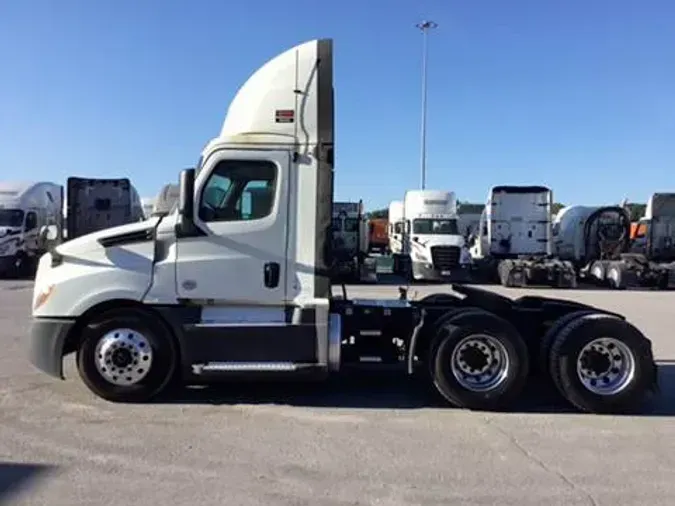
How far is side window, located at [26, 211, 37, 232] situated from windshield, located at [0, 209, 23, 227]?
32 centimetres

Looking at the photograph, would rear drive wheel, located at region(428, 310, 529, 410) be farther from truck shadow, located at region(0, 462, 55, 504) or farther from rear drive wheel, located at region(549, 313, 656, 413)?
truck shadow, located at region(0, 462, 55, 504)

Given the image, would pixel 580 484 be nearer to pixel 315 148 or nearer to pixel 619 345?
pixel 619 345

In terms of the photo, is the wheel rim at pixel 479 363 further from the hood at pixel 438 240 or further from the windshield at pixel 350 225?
the windshield at pixel 350 225

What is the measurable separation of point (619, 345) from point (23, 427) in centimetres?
571

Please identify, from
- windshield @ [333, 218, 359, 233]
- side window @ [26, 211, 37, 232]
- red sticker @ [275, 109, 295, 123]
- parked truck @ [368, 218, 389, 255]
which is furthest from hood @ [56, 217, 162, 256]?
parked truck @ [368, 218, 389, 255]

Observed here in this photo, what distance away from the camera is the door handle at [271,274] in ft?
24.9

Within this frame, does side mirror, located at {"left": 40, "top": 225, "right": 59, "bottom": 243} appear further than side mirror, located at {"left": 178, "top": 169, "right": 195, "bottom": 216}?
Yes

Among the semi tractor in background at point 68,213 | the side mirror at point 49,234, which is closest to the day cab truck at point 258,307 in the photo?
the side mirror at point 49,234

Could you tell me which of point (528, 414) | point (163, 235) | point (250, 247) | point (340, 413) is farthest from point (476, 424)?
point (163, 235)

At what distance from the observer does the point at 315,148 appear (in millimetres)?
7629

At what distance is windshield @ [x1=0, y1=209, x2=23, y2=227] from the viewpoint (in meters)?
28.0

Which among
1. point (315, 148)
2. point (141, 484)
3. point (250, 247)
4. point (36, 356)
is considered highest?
point (315, 148)

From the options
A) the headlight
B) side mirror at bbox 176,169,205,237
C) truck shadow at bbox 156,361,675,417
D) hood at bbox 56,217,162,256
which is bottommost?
truck shadow at bbox 156,361,675,417

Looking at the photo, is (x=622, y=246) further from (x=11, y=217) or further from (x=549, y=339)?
(x=549, y=339)
